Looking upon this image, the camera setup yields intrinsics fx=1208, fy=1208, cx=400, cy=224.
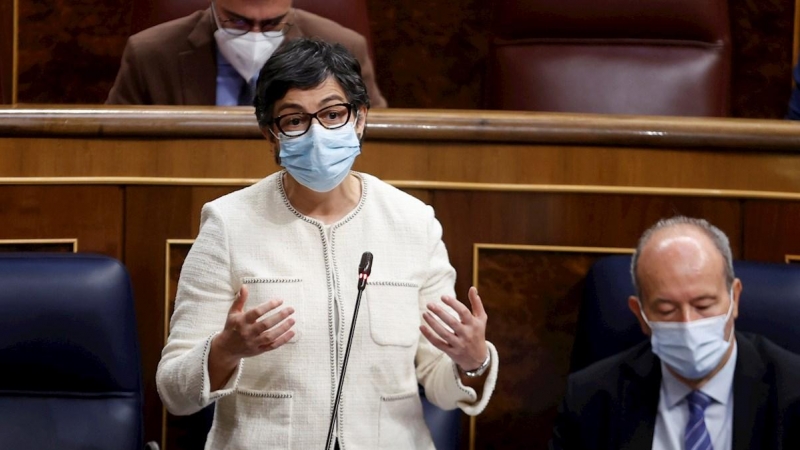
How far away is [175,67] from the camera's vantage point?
64.2 inches

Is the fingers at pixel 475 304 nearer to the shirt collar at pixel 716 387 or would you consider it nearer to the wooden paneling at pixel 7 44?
the shirt collar at pixel 716 387

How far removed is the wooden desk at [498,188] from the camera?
130 cm

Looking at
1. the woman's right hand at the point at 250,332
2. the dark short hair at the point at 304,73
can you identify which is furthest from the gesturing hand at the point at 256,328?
the dark short hair at the point at 304,73

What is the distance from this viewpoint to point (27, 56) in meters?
2.05

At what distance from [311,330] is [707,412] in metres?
0.37

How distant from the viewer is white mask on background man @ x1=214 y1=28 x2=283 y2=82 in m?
1.62

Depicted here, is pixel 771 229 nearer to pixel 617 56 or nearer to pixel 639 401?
pixel 639 401

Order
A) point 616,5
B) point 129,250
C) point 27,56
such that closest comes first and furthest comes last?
point 129,250 → point 616,5 → point 27,56

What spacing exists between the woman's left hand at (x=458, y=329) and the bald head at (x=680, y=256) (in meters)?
0.17


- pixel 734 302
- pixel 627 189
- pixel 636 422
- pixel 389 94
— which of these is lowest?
pixel 636 422

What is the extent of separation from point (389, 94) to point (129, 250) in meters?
0.89

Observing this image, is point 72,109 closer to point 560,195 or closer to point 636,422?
point 560,195

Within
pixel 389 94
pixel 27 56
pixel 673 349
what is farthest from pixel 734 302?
pixel 27 56

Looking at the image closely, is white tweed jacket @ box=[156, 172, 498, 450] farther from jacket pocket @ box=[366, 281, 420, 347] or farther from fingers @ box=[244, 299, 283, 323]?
A: fingers @ box=[244, 299, 283, 323]
